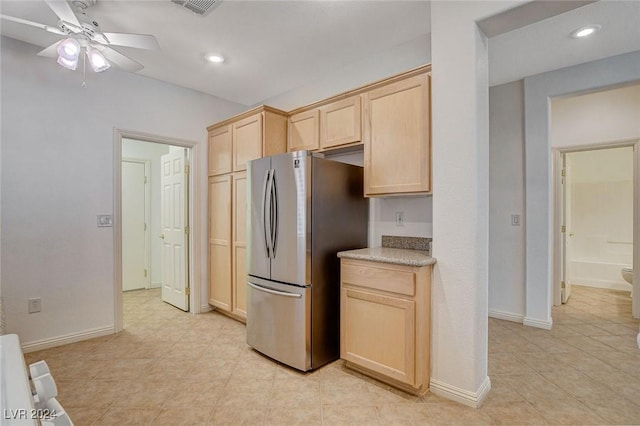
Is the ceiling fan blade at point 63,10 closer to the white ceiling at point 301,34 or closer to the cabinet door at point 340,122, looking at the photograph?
the white ceiling at point 301,34

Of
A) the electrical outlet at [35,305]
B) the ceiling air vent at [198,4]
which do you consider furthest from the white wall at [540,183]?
the electrical outlet at [35,305]

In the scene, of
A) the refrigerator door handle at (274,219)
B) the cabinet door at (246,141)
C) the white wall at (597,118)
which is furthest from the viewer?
the white wall at (597,118)

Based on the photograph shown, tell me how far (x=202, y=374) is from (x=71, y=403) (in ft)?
2.58

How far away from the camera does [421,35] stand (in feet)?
8.72

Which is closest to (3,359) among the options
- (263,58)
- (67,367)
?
(67,367)

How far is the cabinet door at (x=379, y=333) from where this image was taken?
6.52 ft

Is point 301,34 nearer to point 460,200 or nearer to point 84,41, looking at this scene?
point 84,41

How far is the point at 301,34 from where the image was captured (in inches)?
103

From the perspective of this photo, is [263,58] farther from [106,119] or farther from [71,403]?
[71,403]

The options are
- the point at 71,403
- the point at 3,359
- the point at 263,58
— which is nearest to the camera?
the point at 3,359

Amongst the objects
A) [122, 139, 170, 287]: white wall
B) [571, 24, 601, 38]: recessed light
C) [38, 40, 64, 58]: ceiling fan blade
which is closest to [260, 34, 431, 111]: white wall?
[571, 24, 601, 38]: recessed light

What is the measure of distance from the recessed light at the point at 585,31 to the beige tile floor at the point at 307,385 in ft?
8.71

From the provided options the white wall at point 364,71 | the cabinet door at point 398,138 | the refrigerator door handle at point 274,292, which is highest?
the white wall at point 364,71

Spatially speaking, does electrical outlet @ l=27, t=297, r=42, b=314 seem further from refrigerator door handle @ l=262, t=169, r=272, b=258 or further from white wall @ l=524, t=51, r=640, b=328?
white wall @ l=524, t=51, r=640, b=328
